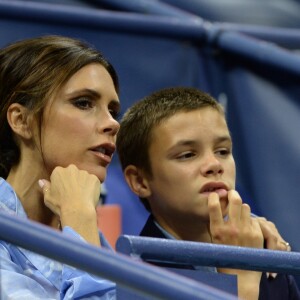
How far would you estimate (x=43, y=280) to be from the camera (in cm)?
172

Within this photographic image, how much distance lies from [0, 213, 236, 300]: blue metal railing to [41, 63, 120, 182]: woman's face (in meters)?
0.57

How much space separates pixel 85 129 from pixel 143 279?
0.71m

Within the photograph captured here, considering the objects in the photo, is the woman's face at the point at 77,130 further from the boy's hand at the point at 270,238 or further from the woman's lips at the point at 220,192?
the boy's hand at the point at 270,238

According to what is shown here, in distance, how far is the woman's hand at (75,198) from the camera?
1744 mm

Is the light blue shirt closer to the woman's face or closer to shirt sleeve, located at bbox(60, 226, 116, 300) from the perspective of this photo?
shirt sleeve, located at bbox(60, 226, 116, 300)

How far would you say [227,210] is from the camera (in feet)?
6.42

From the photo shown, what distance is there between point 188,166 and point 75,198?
280 mm

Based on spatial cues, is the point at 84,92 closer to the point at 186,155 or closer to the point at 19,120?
the point at 19,120

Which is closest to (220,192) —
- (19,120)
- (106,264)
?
(19,120)

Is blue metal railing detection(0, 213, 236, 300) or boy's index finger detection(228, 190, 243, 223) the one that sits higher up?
boy's index finger detection(228, 190, 243, 223)

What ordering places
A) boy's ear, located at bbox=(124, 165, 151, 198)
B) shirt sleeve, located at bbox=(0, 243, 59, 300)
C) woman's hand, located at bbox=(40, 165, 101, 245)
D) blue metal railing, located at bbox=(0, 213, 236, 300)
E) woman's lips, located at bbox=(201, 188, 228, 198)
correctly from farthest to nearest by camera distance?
boy's ear, located at bbox=(124, 165, 151, 198) < woman's lips, located at bbox=(201, 188, 228, 198) < woman's hand, located at bbox=(40, 165, 101, 245) < shirt sleeve, located at bbox=(0, 243, 59, 300) < blue metal railing, located at bbox=(0, 213, 236, 300)

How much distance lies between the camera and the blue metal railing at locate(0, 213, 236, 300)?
3.96 ft

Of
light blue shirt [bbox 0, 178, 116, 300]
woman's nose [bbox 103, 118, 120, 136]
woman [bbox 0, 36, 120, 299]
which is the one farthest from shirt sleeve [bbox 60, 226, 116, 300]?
woman's nose [bbox 103, 118, 120, 136]

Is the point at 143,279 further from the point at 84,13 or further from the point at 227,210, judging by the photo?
the point at 84,13
